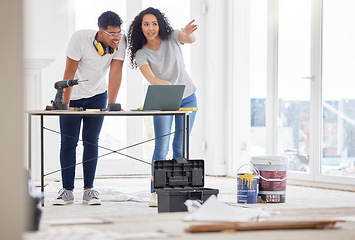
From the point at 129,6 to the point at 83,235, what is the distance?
14.7ft

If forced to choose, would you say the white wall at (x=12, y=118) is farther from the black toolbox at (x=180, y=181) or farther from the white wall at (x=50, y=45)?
the white wall at (x=50, y=45)

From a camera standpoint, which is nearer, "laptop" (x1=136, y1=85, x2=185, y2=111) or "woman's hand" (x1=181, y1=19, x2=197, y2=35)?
"laptop" (x1=136, y1=85, x2=185, y2=111)

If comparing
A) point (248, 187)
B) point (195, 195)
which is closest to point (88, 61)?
point (195, 195)

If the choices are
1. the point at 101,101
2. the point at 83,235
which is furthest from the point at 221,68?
the point at 83,235

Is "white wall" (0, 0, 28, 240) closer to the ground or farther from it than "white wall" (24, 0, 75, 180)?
closer to the ground

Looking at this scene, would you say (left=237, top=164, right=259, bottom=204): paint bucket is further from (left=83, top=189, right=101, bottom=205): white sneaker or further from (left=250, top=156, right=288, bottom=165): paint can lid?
(left=83, top=189, right=101, bottom=205): white sneaker

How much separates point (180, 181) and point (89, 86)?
0.91 metres

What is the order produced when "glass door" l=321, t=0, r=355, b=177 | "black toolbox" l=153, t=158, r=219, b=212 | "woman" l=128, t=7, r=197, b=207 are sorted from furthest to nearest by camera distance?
1. "glass door" l=321, t=0, r=355, b=177
2. "woman" l=128, t=7, r=197, b=207
3. "black toolbox" l=153, t=158, r=219, b=212

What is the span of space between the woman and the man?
13 cm

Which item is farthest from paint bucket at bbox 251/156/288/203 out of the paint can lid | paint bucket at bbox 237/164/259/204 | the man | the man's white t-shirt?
the man's white t-shirt

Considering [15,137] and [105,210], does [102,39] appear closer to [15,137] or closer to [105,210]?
[105,210]

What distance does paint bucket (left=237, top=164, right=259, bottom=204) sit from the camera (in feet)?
Answer: 10.8

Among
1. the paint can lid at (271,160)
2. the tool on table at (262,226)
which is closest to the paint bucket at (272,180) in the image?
the paint can lid at (271,160)

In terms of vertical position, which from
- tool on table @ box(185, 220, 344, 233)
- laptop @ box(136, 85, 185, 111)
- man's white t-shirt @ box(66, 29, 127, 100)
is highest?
man's white t-shirt @ box(66, 29, 127, 100)
